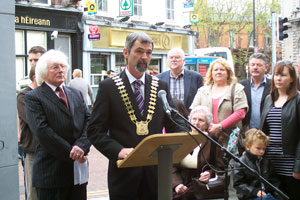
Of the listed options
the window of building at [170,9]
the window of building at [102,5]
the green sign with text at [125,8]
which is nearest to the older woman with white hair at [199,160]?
the green sign with text at [125,8]

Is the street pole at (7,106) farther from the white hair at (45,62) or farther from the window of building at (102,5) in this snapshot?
the window of building at (102,5)

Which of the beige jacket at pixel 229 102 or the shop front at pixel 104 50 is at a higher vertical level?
the shop front at pixel 104 50

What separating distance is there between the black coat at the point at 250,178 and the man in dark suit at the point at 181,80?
201cm

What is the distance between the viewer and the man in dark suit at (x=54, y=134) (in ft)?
12.5

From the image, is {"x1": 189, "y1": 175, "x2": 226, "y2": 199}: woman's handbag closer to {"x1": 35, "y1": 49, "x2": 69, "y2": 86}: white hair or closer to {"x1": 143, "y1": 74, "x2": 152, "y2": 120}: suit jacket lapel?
{"x1": 143, "y1": 74, "x2": 152, "y2": 120}: suit jacket lapel

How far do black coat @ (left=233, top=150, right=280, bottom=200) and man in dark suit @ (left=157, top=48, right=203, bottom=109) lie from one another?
2.01 metres

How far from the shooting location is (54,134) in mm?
3805

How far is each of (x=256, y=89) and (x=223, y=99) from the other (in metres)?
0.65

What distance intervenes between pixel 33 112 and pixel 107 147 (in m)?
1.01

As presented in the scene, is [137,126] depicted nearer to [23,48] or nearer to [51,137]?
[51,137]

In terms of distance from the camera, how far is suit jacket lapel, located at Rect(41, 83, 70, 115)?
3930mm

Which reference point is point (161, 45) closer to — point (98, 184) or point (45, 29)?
point (45, 29)

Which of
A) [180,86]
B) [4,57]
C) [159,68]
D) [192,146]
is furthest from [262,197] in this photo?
[159,68]

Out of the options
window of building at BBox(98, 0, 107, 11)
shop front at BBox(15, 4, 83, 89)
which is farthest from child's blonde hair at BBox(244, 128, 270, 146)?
window of building at BBox(98, 0, 107, 11)
